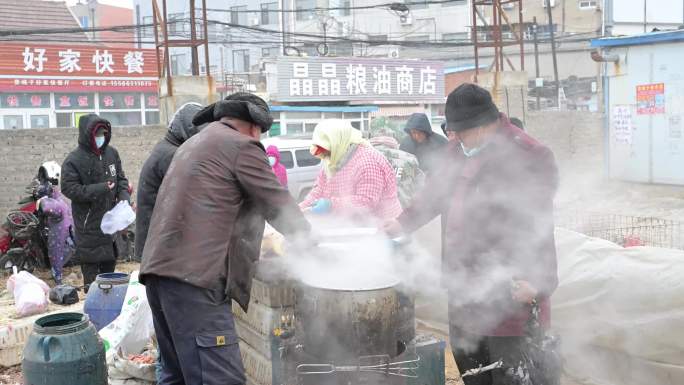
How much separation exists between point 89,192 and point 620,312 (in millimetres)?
4500

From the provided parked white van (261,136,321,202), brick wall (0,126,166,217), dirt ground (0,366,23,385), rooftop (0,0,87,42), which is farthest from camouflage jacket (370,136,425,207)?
rooftop (0,0,87,42)

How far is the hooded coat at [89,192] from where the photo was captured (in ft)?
19.8

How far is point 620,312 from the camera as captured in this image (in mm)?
4172

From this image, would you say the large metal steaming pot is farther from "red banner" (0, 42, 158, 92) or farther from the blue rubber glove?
"red banner" (0, 42, 158, 92)

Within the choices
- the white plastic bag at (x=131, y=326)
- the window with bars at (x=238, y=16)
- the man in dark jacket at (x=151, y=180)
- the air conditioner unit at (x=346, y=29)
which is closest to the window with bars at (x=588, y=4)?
the air conditioner unit at (x=346, y=29)

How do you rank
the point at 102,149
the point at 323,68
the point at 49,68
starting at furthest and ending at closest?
the point at 49,68
the point at 323,68
the point at 102,149

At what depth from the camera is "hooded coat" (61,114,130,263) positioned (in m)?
6.04

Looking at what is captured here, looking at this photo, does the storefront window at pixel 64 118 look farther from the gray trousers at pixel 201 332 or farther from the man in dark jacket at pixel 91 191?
the gray trousers at pixel 201 332

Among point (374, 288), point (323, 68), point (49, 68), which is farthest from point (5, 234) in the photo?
point (49, 68)

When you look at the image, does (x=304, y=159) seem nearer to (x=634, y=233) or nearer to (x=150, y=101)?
(x=634, y=233)

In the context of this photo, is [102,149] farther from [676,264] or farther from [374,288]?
[676,264]

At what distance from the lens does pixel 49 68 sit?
23422 mm

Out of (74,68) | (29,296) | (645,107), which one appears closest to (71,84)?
(74,68)

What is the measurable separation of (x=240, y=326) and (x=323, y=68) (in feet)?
57.8
